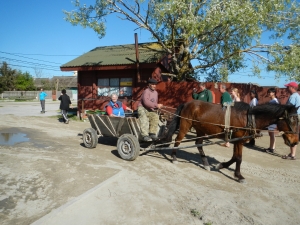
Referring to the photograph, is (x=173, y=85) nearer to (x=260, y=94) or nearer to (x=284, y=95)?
(x=260, y=94)

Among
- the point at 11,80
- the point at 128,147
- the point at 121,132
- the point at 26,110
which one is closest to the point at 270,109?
the point at 128,147

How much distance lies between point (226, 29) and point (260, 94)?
163 inches

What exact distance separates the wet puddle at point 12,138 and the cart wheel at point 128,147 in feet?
13.4

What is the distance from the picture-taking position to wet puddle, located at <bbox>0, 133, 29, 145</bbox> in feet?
26.0

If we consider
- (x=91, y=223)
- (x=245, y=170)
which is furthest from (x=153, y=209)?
(x=245, y=170)

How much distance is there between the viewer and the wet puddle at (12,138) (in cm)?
793

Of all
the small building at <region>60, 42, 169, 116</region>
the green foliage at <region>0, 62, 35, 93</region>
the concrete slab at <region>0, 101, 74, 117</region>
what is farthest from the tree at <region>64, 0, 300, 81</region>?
the green foliage at <region>0, 62, 35, 93</region>

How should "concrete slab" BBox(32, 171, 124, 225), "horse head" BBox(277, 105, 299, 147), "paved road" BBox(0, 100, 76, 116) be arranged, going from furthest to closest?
"paved road" BBox(0, 100, 76, 116), "horse head" BBox(277, 105, 299, 147), "concrete slab" BBox(32, 171, 124, 225)

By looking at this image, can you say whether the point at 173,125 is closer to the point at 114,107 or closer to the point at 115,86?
the point at 114,107

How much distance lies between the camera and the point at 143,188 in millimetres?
4426

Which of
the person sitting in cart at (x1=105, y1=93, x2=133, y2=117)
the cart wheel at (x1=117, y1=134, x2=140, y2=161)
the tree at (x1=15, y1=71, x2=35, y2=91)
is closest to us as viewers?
the cart wheel at (x1=117, y1=134, x2=140, y2=161)

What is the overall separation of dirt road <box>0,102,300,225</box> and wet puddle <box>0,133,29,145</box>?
3.49 feet

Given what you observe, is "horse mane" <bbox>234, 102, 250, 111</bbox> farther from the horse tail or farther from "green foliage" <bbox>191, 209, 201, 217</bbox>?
"green foliage" <bbox>191, 209, 201, 217</bbox>

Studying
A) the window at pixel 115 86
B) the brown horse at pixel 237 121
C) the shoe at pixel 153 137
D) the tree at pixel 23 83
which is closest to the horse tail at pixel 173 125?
the brown horse at pixel 237 121
